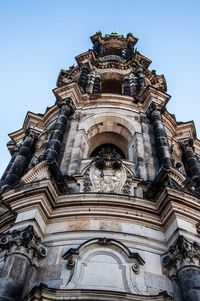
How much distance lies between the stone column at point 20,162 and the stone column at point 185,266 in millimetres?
6588

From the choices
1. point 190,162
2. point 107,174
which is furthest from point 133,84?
point 107,174

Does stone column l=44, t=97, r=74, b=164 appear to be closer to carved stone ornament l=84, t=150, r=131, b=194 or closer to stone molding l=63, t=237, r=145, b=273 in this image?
carved stone ornament l=84, t=150, r=131, b=194

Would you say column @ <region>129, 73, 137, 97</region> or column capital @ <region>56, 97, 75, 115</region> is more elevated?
column @ <region>129, 73, 137, 97</region>

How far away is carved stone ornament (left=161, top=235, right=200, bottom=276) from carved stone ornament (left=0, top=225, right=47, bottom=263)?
2.93 m

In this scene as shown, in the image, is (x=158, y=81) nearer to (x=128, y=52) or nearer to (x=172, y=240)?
(x=128, y=52)

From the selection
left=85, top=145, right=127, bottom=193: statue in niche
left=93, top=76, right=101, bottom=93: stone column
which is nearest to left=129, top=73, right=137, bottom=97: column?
left=93, top=76, right=101, bottom=93: stone column

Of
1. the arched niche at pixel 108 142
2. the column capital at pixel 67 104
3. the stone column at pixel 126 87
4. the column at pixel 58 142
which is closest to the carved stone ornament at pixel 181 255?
the column at pixel 58 142

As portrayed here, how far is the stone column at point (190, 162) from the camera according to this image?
52.2 feet

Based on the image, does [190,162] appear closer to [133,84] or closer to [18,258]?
[133,84]

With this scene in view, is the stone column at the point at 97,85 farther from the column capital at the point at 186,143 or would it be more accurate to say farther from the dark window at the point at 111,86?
the column capital at the point at 186,143

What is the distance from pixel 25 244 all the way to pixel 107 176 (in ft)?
13.4

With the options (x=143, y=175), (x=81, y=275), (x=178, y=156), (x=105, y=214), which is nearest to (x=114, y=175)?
(x=143, y=175)

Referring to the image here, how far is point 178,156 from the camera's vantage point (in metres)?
17.8

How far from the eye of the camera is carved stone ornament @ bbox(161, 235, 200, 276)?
9.15 m
